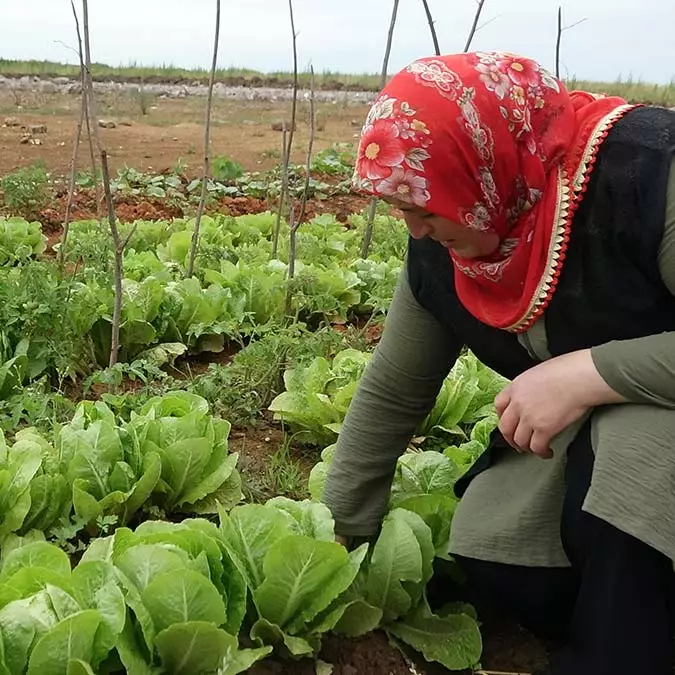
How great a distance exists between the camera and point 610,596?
64.8 inches

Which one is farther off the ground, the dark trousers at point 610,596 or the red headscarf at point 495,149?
the red headscarf at point 495,149

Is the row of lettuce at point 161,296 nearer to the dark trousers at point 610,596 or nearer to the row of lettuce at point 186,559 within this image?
the row of lettuce at point 186,559

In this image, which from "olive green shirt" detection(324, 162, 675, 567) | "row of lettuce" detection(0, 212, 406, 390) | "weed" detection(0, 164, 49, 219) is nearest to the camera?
"olive green shirt" detection(324, 162, 675, 567)

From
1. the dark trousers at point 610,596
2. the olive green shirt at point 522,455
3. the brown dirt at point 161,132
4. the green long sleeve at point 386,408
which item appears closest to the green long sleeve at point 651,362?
the olive green shirt at point 522,455

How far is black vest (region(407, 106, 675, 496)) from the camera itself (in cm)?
163

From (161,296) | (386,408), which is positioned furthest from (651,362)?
(161,296)

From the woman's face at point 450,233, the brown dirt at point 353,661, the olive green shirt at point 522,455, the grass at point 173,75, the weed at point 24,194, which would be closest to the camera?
the olive green shirt at point 522,455

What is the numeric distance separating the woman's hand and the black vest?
0.35 feet

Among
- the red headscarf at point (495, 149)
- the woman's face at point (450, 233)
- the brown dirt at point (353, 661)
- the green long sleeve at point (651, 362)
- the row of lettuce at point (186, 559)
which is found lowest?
the brown dirt at point (353, 661)

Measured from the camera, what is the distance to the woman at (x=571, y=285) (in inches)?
63.3

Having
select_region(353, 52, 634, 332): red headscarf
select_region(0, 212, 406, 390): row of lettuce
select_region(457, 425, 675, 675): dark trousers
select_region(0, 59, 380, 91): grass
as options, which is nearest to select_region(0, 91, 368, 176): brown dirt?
select_region(0, 212, 406, 390): row of lettuce

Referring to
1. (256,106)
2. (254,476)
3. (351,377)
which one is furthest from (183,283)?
(256,106)

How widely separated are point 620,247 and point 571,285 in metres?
0.12

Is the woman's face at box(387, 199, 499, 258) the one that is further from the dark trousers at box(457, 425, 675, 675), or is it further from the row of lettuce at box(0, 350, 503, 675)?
the row of lettuce at box(0, 350, 503, 675)
